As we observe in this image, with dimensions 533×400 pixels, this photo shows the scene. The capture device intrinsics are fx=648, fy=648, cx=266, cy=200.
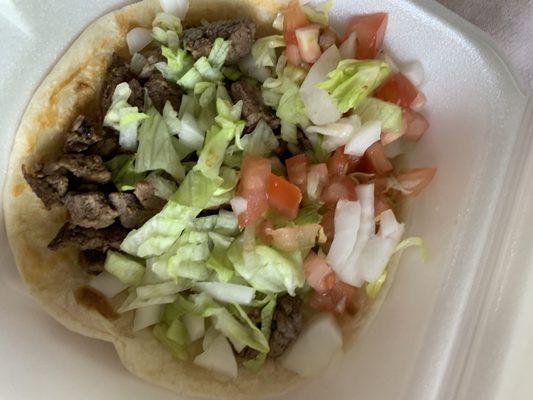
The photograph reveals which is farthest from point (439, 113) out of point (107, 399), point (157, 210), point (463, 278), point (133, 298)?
point (107, 399)

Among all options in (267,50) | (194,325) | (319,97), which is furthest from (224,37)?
(194,325)

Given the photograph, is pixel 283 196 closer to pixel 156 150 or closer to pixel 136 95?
pixel 156 150

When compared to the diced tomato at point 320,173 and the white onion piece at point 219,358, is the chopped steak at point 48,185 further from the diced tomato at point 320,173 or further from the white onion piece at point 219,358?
the diced tomato at point 320,173

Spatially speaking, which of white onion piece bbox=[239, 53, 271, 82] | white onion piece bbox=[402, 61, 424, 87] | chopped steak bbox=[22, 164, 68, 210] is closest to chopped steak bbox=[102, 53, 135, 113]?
chopped steak bbox=[22, 164, 68, 210]

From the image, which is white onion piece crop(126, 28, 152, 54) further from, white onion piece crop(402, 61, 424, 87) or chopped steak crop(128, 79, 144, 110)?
white onion piece crop(402, 61, 424, 87)

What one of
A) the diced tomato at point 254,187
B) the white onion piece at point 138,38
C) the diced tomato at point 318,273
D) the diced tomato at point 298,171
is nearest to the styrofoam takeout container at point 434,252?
the white onion piece at point 138,38

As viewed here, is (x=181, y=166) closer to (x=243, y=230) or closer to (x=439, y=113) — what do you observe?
(x=243, y=230)
